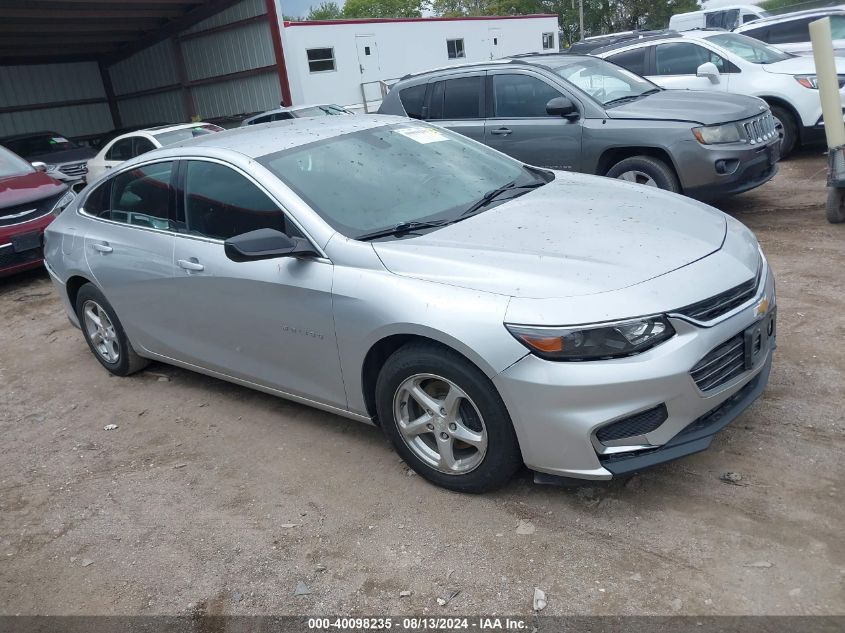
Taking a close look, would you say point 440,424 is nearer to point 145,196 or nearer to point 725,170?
point 145,196

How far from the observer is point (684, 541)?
9.66ft

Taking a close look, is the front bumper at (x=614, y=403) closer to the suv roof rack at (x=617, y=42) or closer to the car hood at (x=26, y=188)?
the suv roof rack at (x=617, y=42)

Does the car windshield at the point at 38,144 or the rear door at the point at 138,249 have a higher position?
the car windshield at the point at 38,144

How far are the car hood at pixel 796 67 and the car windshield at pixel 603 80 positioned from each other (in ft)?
8.45

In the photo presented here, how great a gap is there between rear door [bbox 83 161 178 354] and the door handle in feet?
0.39

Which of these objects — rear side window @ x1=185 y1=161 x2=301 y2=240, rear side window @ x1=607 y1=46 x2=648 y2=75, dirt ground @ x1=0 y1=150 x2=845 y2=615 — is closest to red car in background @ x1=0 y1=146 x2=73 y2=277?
dirt ground @ x1=0 y1=150 x2=845 y2=615

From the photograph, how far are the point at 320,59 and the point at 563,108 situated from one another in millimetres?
15316

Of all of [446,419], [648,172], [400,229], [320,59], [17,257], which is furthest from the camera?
[320,59]

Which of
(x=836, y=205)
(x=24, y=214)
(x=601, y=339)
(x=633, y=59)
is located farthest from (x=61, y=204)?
(x=836, y=205)

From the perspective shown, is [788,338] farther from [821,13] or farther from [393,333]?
[821,13]

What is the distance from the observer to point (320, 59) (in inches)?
826

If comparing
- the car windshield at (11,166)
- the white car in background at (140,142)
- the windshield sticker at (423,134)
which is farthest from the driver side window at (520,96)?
the white car in background at (140,142)

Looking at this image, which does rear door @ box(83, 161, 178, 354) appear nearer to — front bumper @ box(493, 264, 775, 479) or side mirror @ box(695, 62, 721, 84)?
front bumper @ box(493, 264, 775, 479)

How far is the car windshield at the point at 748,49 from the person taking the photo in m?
9.91
